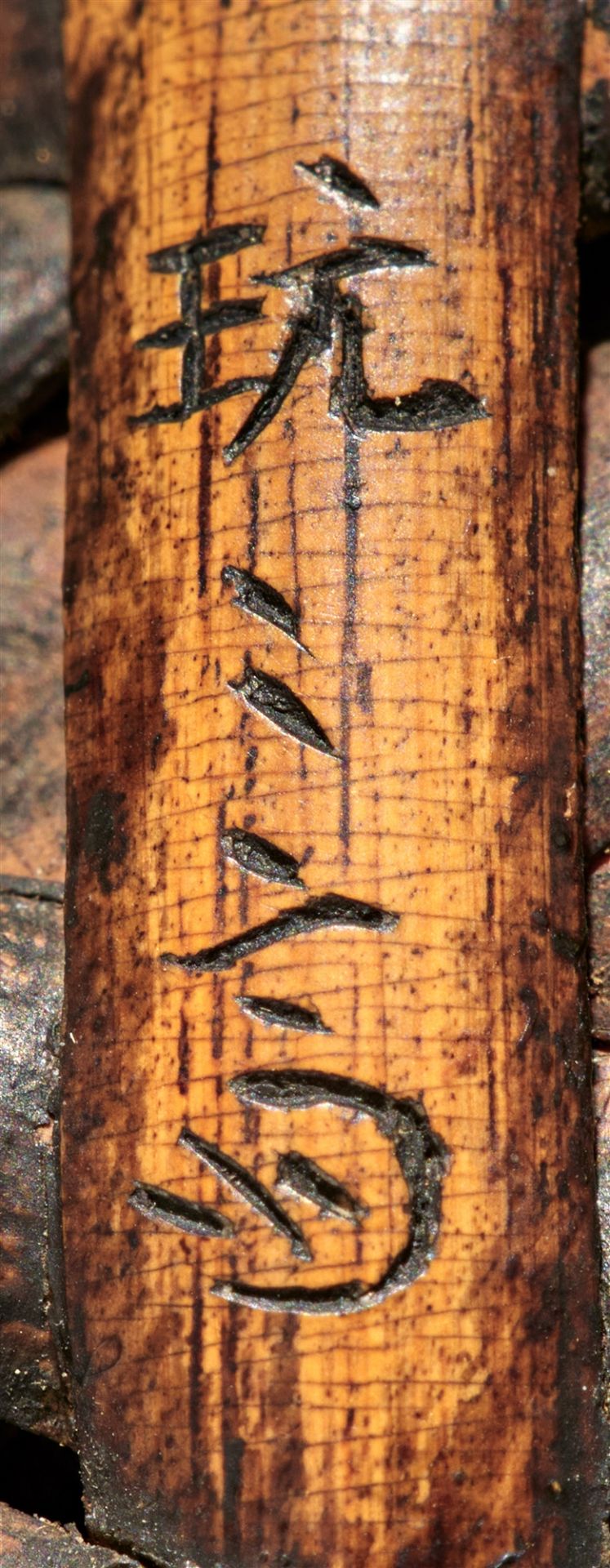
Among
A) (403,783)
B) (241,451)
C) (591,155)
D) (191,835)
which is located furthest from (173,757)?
(591,155)

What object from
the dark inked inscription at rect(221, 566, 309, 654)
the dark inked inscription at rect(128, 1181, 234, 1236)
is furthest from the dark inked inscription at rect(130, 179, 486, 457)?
the dark inked inscription at rect(128, 1181, 234, 1236)

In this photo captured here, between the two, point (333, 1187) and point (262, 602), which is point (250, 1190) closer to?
point (333, 1187)

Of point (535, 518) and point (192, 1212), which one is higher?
point (535, 518)

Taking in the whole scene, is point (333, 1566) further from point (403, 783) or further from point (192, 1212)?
point (403, 783)

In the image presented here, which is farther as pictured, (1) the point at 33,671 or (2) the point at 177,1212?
(1) the point at 33,671

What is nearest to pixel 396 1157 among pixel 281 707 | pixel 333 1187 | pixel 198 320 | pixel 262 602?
pixel 333 1187

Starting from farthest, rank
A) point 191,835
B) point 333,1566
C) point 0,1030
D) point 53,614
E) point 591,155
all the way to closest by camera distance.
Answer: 1. point 53,614
2. point 591,155
3. point 0,1030
4. point 191,835
5. point 333,1566
